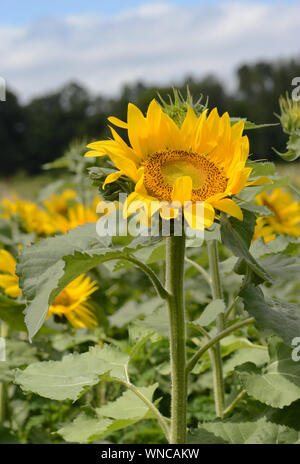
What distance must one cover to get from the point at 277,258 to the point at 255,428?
0.25m

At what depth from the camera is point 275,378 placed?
79 centimetres

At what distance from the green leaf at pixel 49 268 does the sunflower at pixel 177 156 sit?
7cm

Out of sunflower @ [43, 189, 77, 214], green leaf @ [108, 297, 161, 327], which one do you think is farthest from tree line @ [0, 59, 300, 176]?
green leaf @ [108, 297, 161, 327]

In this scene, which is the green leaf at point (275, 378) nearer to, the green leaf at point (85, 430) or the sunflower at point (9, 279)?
the green leaf at point (85, 430)

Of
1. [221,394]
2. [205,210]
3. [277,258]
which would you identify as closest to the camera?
[205,210]

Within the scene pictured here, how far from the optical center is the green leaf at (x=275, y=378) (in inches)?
29.6

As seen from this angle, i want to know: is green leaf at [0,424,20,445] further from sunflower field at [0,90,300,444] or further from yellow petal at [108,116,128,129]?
yellow petal at [108,116,128,129]

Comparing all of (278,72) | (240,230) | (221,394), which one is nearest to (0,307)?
(221,394)

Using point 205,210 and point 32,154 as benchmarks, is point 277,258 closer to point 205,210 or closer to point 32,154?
point 205,210

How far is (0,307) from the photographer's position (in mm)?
1033

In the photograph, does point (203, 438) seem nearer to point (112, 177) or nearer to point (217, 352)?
point (217, 352)

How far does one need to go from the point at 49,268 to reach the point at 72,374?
0.20 metres

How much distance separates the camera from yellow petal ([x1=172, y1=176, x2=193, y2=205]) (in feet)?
2.05

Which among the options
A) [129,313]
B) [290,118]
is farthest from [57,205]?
[290,118]
